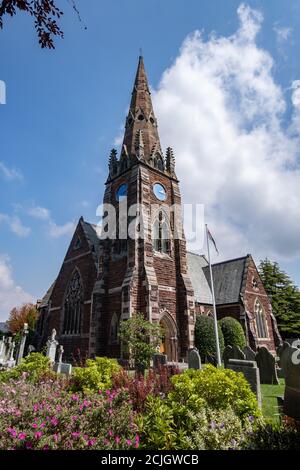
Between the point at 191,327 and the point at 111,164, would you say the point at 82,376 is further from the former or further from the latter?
the point at 111,164

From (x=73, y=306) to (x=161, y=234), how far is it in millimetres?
10550

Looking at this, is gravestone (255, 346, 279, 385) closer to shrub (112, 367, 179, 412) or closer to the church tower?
the church tower

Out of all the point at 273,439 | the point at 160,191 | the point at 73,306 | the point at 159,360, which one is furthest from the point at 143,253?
the point at 273,439

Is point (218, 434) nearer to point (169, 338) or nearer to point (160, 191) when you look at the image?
point (169, 338)

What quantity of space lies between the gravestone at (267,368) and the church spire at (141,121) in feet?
54.8

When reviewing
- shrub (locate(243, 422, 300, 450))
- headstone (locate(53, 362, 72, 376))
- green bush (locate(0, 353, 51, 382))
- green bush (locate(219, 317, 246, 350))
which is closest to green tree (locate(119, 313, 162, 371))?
headstone (locate(53, 362, 72, 376))

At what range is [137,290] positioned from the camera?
1741cm

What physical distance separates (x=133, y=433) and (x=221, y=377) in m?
2.10

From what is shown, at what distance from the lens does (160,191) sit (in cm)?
2270

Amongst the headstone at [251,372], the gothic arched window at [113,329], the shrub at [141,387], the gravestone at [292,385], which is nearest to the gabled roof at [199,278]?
the gothic arched window at [113,329]

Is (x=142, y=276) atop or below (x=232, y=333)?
atop

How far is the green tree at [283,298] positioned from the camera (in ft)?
120

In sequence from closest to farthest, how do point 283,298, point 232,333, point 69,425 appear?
point 69,425
point 232,333
point 283,298

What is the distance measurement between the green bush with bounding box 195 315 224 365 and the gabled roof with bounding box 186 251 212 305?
5.30 meters
